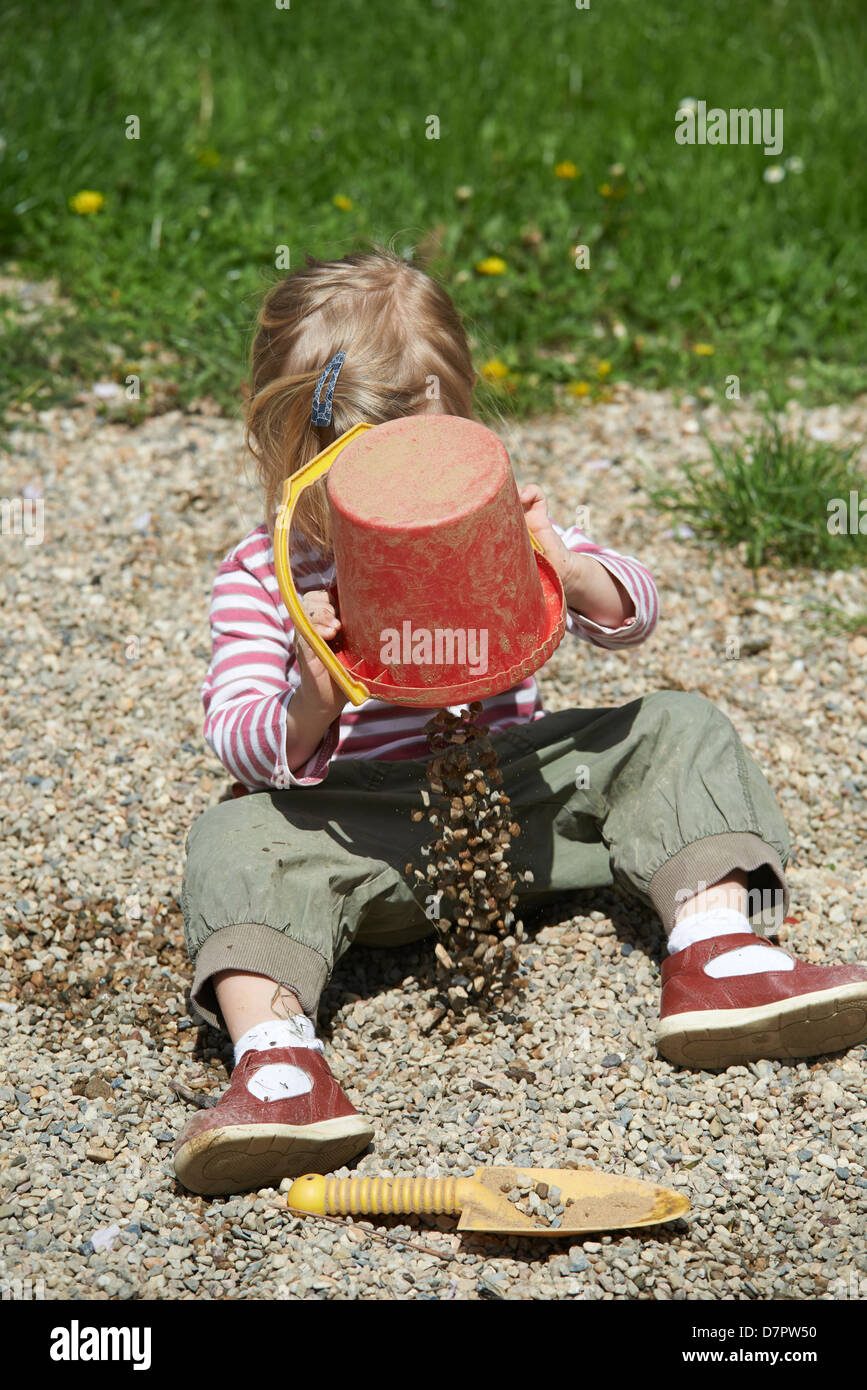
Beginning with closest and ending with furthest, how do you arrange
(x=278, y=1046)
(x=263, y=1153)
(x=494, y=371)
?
(x=263, y=1153) → (x=278, y=1046) → (x=494, y=371)

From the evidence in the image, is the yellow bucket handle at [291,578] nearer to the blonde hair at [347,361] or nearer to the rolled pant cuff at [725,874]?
the blonde hair at [347,361]

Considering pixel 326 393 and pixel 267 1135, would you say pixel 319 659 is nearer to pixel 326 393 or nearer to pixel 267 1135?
pixel 326 393

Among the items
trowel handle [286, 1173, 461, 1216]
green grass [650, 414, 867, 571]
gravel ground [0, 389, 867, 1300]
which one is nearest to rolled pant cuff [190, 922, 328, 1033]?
gravel ground [0, 389, 867, 1300]

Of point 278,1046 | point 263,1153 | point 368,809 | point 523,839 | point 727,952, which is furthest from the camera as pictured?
point 523,839

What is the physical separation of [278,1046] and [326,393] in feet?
2.96

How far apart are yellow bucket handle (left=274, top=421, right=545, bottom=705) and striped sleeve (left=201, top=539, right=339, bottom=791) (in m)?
0.22

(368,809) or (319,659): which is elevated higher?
(319,659)

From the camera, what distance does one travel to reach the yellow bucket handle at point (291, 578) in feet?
5.88

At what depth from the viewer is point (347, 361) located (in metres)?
2.06

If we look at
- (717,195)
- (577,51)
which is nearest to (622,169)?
(717,195)

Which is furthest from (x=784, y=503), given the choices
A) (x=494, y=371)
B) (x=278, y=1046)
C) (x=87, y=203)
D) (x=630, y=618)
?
(x=87, y=203)

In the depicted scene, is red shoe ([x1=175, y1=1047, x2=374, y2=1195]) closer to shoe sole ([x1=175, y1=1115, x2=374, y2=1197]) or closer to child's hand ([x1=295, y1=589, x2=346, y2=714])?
shoe sole ([x1=175, y1=1115, x2=374, y2=1197])

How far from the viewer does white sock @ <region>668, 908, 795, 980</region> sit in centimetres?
199

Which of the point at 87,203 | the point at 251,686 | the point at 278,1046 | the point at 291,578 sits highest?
the point at 87,203
